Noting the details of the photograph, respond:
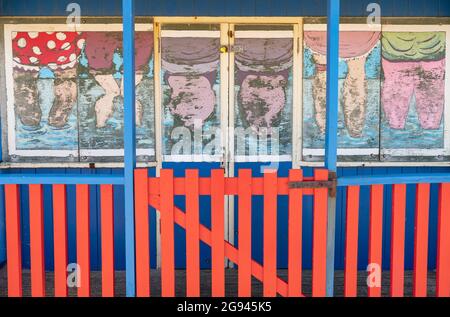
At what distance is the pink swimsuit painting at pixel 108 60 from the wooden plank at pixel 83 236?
1682 millimetres

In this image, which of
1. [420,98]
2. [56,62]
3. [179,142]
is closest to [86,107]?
[56,62]

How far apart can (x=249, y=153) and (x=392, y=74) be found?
1558mm

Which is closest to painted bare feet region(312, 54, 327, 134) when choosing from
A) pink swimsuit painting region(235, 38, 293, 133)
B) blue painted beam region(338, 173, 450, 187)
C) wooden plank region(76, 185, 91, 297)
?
pink swimsuit painting region(235, 38, 293, 133)

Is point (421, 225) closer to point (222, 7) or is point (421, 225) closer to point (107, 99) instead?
point (222, 7)

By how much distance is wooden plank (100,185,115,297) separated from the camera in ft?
10.2

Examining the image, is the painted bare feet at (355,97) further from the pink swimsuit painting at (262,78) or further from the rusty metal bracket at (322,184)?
the rusty metal bracket at (322,184)

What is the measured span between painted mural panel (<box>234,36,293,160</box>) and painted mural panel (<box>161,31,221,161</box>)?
0.71 feet

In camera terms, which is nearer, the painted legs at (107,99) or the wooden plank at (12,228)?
the wooden plank at (12,228)

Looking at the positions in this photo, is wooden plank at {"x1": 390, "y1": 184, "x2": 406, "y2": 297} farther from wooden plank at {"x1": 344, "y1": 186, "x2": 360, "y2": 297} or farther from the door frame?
the door frame

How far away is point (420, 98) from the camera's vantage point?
185 inches

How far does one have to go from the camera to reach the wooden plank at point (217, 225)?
3.05 m

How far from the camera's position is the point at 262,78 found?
4.67 meters

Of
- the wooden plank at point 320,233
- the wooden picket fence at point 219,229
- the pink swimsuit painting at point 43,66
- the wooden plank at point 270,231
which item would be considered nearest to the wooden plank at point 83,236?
the wooden picket fence at point 219,229

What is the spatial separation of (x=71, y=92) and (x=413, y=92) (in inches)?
129
